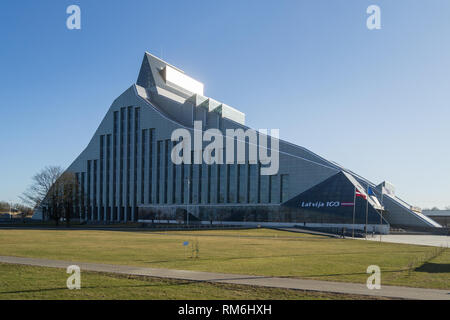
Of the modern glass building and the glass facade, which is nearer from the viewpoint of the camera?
the modern glass building

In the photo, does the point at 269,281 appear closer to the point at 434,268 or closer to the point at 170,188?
the point at 434,268

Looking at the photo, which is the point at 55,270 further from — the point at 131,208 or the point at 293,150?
the point at 131,208

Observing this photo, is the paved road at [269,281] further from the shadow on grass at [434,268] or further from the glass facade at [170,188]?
the glass facade at [170,188]

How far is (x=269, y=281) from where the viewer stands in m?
15.2

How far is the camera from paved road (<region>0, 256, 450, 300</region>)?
13.2 m

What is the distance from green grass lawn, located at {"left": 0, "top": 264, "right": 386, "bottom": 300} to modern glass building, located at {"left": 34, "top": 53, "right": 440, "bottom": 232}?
58332 millimetres

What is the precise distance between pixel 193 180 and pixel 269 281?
77.4 m

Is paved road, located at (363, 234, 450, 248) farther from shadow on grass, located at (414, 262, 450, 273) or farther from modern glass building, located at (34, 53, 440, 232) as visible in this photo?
shadow on grass, located at (414, 262, 450, 273)

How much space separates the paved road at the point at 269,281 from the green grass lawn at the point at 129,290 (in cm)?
79

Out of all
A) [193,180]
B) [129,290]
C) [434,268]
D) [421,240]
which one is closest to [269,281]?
[129,290]

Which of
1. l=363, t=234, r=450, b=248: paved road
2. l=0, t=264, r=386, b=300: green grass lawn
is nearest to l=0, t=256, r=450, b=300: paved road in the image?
l=0, t=264, r=386, b=300: green grass lawn

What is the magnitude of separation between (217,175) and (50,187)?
3835cm

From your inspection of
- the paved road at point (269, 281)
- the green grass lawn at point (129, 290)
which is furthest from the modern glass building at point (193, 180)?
the green grass lawn at point (129, 290)
